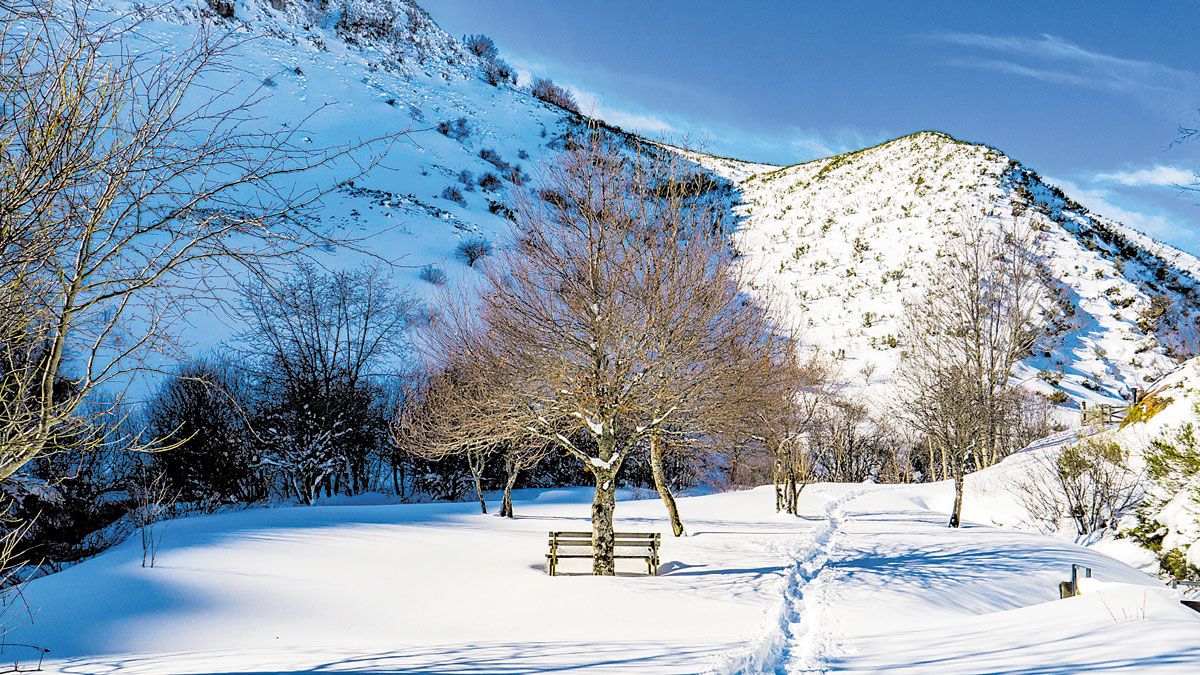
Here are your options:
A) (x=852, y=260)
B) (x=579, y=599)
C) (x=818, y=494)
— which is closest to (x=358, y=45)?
(x=852, y=260)

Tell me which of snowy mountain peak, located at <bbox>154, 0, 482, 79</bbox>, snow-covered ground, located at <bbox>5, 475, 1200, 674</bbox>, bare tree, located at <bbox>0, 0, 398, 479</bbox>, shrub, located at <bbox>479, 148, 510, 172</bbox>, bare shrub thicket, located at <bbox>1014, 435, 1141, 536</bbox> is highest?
snowy mountain peak, located at <bbox>154, 0, 482, 79</bbox>

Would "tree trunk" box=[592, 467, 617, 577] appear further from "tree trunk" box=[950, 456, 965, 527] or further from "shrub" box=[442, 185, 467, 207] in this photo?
"shrub" box=[442, 185, 467, 207]

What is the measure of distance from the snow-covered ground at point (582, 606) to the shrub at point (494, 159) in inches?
1294

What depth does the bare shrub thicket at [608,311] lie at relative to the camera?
31.8 feet

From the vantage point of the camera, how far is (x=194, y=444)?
20703mm

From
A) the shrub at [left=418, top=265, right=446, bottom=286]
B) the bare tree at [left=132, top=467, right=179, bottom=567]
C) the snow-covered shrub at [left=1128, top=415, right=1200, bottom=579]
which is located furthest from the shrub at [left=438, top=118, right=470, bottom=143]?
the snow-covered shrub at [left=1128, top=415, right=1200, bottom=579]

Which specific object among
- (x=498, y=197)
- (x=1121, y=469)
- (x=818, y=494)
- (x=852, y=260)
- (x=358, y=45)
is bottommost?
(x=818, y=494)

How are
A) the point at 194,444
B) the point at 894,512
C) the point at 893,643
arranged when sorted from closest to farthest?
the point at 893,643 < the point at 894,512 < the point at 194,444

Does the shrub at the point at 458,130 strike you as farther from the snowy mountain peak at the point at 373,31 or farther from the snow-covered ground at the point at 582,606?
the snow-covered ground at the point at 582,606

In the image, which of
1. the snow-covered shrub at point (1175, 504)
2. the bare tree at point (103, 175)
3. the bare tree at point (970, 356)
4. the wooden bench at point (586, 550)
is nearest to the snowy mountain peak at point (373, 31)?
the bare tree at point (970, 356)

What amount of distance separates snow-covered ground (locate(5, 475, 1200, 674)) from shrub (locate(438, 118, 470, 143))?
35.6 meters

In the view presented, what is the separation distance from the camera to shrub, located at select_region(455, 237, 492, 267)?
30.6 metres

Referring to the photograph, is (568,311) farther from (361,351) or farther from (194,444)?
(194,444)

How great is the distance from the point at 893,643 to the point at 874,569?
501 centimetres
